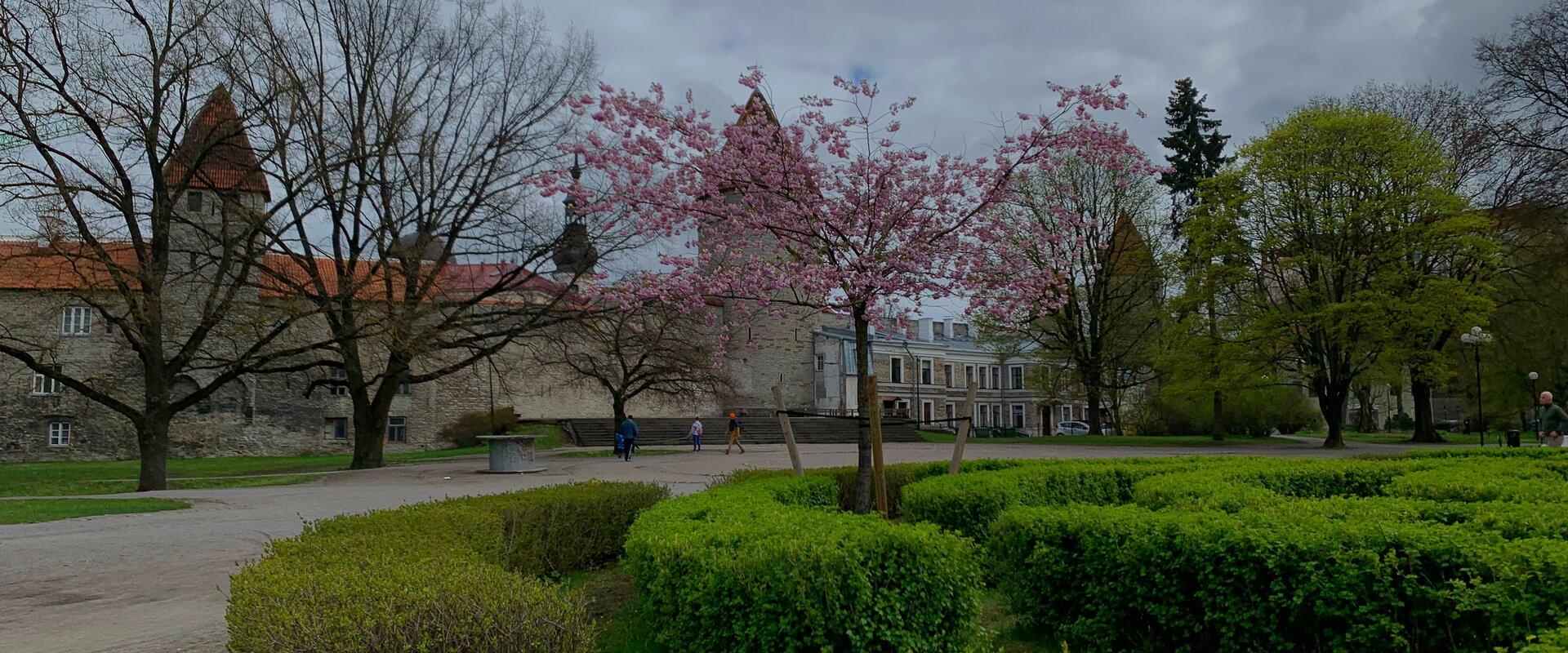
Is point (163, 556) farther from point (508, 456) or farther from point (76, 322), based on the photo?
point (76, 322)

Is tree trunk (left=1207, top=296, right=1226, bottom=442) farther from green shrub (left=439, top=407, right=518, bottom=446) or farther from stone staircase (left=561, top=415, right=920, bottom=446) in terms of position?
green shrub (left=439, top=407, right=518, bottom=446)

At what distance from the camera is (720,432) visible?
1847 inches

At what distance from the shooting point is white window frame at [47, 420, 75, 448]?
135 feet

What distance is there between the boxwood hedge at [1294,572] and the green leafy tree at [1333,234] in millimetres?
25459

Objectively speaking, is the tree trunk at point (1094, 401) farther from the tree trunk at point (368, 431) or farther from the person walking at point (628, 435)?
the tree trunk at point (368, 431)

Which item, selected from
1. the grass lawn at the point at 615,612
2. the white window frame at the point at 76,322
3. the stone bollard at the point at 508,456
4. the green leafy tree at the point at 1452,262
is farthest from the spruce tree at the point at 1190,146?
the white window frame at the point at 76,322

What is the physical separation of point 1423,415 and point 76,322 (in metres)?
54.4

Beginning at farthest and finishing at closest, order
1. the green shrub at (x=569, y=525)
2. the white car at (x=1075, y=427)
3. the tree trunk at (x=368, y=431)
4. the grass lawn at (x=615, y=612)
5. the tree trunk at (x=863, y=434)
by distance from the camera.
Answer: the white car at (x=1075, y=427)
the tree trunk at (x=368, y=431)
the tree trunk at (x=863, y=434)
the green shrub at (x=569, y=525)
the grass lawn at (x=615, y=612)

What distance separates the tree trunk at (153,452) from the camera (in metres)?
21.1

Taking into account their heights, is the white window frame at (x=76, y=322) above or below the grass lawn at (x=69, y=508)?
above

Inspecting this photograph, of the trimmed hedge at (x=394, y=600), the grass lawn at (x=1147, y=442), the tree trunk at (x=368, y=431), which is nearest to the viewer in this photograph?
the trimmed hedge at (x=394, y=600)

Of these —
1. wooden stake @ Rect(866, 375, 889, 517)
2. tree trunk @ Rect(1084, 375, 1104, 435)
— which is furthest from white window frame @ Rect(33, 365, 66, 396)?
wooden stake @ Rect(866, 375, 889, 517)

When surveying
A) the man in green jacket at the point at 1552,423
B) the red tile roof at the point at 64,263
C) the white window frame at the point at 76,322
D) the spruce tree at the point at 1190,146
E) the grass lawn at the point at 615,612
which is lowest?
the grass lawn at the point at 615,612

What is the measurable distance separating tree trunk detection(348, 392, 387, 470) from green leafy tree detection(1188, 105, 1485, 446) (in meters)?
26.5
